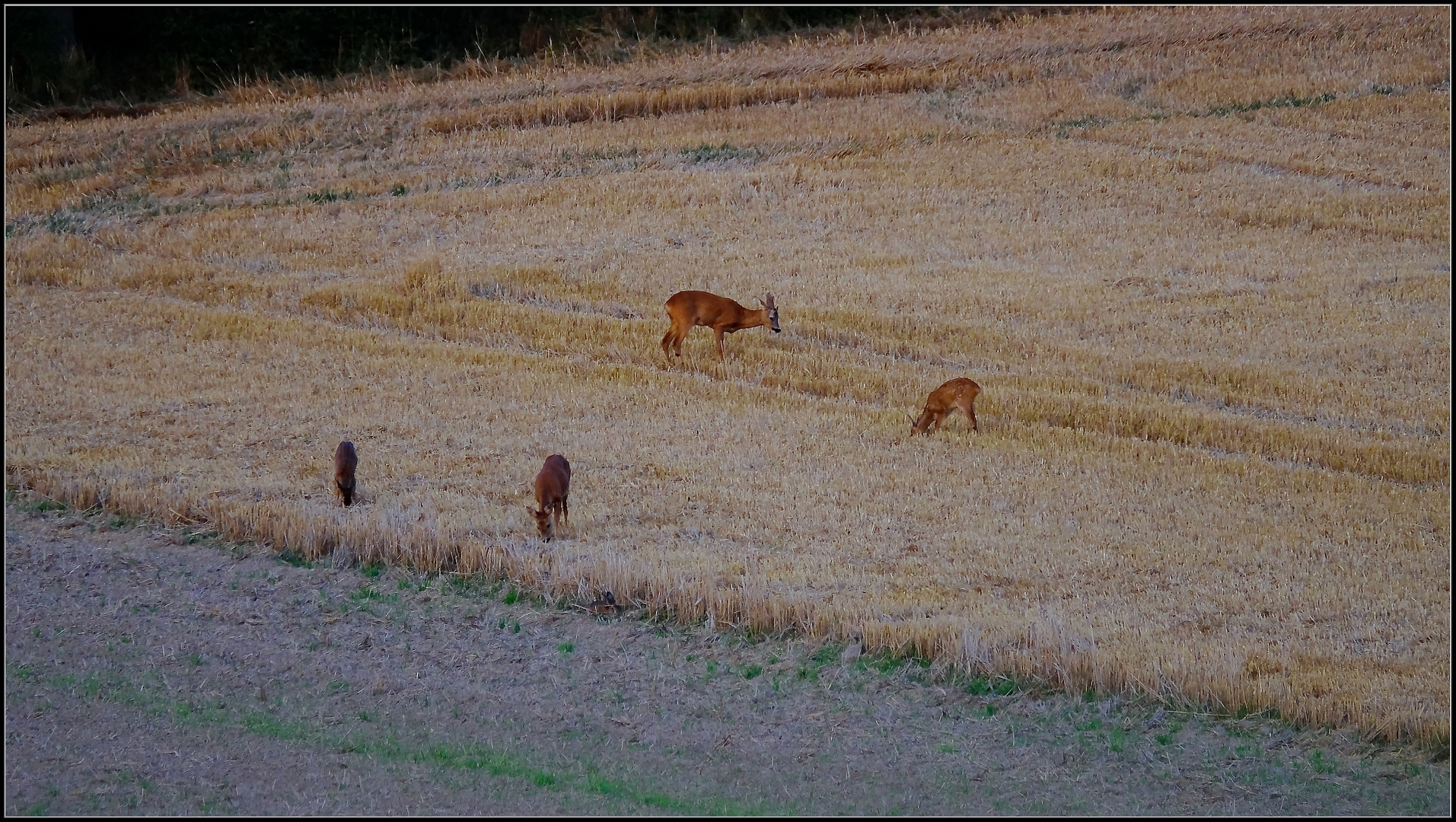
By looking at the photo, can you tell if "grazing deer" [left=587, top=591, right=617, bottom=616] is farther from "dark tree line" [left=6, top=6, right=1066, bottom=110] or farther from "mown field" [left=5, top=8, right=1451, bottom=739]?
"dark tree line" [left=6, top=6, right=1066, bottom=110]

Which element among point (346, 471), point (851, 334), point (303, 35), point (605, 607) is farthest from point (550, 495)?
point (303, 35)

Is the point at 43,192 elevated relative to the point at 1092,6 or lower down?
lower down

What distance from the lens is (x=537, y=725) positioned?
8.83 metres

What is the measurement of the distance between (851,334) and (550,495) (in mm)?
8236

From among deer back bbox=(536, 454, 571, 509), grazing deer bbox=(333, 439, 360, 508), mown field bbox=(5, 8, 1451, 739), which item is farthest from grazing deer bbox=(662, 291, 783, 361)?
deer back bbox=(536, 454, 571, 509)

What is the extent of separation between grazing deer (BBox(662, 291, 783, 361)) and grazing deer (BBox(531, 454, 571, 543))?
20.7ft

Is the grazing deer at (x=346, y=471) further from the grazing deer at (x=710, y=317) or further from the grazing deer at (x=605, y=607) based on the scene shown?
the grazing deer at (x=710, y=317)

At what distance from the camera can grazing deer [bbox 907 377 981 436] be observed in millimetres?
15523

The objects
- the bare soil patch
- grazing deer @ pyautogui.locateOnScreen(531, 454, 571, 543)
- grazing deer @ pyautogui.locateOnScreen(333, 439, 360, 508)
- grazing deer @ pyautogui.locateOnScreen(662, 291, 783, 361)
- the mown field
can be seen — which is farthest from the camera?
grazing deer @ pyautogui.locateOnScreen(662, 291, 783, 361)

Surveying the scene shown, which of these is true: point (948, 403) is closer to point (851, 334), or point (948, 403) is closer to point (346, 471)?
point (851, 334)

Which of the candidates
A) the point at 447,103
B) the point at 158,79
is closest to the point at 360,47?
the point at 158,79

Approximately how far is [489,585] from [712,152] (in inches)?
695

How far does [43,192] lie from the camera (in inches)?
1067

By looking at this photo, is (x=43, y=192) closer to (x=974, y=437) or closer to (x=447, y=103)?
(x=447, y=103)
